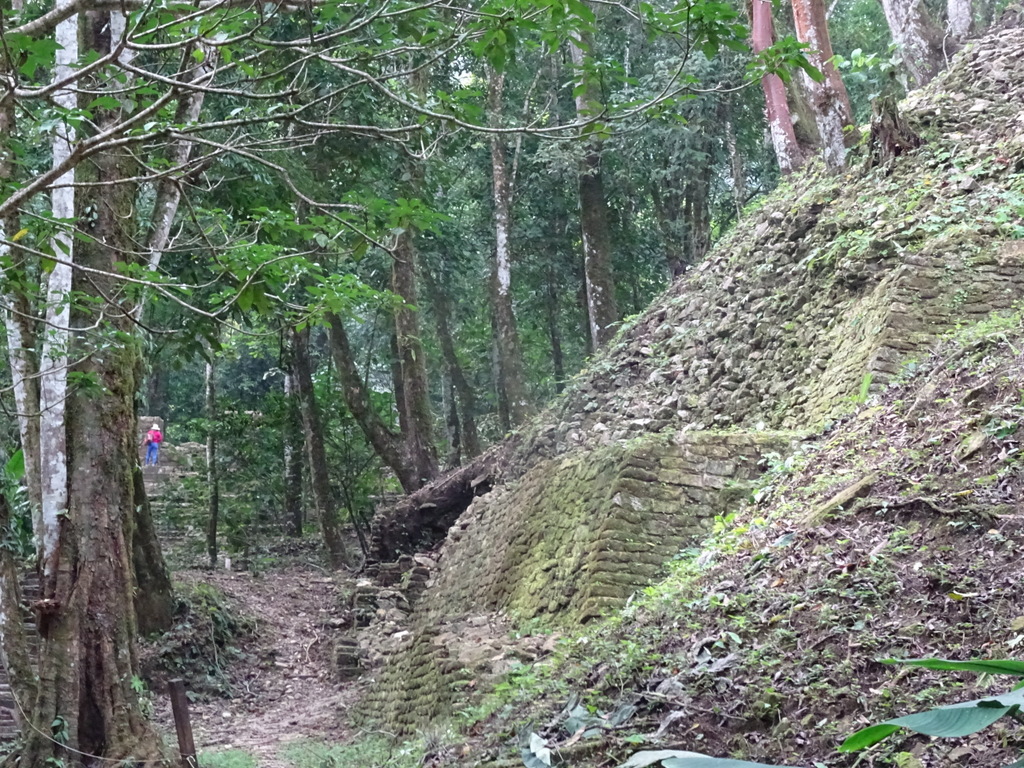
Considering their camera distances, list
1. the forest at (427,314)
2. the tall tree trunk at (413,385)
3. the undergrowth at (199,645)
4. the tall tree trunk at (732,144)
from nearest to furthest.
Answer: the forest at (427,314) → the undergrowth at (199,645) → the tall tree trunk at (413,385) → the tall tree trunk at (732,144)

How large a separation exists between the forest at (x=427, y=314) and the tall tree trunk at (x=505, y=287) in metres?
0.07

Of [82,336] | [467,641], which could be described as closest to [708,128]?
[467,641]

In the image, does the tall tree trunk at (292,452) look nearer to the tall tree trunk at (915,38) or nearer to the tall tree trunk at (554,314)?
the tall tree trunk at (554,314)

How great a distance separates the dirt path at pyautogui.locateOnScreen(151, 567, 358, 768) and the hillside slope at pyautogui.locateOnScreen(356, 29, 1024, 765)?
2.59 feet

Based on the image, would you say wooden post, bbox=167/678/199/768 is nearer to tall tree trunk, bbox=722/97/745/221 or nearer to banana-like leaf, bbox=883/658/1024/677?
banana-like leaf, bbox=883/658/1024/677

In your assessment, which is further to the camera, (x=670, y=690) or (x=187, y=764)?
(x=187, y=764)

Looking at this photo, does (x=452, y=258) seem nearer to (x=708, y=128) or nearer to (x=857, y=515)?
(x=708, y=128)

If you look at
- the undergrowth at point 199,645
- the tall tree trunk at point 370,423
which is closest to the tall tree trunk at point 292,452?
the tall tree trunk at point 370,423

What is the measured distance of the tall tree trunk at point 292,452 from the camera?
52.5ft

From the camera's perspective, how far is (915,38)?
42.7ft

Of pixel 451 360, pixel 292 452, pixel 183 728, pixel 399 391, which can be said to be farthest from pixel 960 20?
pixel 183 728

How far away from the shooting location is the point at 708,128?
15.3 m

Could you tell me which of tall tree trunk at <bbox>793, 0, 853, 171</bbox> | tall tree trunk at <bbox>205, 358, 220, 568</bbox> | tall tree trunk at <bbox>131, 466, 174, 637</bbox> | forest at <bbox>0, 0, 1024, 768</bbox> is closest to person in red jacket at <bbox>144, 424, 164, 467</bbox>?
forest at <bbox>0, 0, 1024, 768</bbox>

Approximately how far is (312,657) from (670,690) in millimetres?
7877
